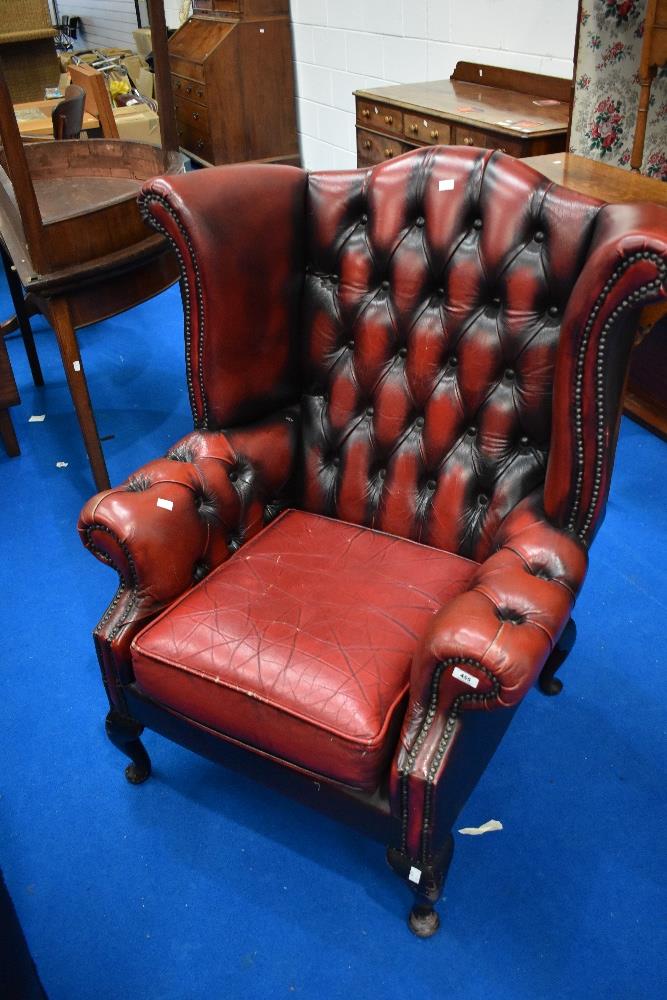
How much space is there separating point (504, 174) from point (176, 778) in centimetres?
127

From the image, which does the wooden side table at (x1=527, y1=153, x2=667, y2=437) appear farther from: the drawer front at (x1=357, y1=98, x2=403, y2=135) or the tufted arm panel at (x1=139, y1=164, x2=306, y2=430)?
the drawer front at (x1=357, y1=98, x2=403, y2=135)

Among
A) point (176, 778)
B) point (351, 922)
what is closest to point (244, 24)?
point (176, 778)

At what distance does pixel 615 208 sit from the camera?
1210 millimetres

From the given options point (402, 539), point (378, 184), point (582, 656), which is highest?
point (378, 184)

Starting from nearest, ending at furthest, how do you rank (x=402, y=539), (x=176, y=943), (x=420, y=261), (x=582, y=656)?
(x=176, y=943)
(x=420, y=261)
(x=402, y=539)
(x=582, y=656)

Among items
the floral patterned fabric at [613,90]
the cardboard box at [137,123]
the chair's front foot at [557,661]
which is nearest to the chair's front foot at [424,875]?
the chair's front foot at [557,661]

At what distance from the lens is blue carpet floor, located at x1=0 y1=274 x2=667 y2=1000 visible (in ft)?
4.22

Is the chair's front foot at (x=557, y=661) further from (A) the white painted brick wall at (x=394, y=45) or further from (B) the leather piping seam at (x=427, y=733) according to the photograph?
(A) the white painted brick wall at (x=394, y=45)

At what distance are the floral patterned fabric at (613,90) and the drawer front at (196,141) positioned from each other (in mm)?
2807

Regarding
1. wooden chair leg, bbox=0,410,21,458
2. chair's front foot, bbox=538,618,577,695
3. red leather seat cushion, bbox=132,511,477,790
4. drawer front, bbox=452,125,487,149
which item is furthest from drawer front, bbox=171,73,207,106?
chair's front foot, bbox=538,618,577,695

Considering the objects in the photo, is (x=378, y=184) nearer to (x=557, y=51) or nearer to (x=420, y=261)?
(x=420, y=261)

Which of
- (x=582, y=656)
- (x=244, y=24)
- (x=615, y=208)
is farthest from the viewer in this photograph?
(x=244, y=24)

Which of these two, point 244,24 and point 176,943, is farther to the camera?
point 244,24

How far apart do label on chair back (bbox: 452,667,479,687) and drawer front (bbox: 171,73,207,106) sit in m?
4.34
